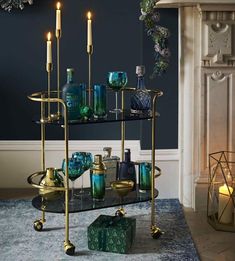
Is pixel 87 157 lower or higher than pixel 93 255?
higher

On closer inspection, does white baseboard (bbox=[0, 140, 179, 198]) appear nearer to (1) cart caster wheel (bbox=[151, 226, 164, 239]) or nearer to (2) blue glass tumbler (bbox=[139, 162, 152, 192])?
(2) blue glass tumbler (bbox=[139, 162, 152, 192])

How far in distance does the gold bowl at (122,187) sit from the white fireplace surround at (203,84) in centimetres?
71

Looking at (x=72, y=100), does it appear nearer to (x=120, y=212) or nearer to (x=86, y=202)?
(x=86, y=202)

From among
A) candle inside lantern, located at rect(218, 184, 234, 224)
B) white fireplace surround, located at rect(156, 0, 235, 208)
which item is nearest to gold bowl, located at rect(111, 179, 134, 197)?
candle inside lantern, located at rect(218, 184, 234, 224)

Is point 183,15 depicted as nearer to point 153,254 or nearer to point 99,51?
point 99,51

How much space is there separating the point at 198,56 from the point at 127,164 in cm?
89

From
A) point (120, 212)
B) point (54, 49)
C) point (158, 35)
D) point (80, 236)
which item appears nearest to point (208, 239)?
point (120, 212)

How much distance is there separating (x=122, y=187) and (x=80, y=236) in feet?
1.18

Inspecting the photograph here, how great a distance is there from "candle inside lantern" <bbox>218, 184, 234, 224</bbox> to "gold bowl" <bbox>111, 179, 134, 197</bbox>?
22.4 inches

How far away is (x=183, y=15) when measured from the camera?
362 cm

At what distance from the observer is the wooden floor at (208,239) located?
2922 millimetres

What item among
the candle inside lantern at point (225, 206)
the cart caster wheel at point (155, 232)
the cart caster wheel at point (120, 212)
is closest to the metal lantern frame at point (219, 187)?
the candle inside lantern at point (225, 206)

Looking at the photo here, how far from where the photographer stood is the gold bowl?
10.0 feet

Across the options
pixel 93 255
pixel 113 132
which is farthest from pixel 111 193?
pixel 113 132
